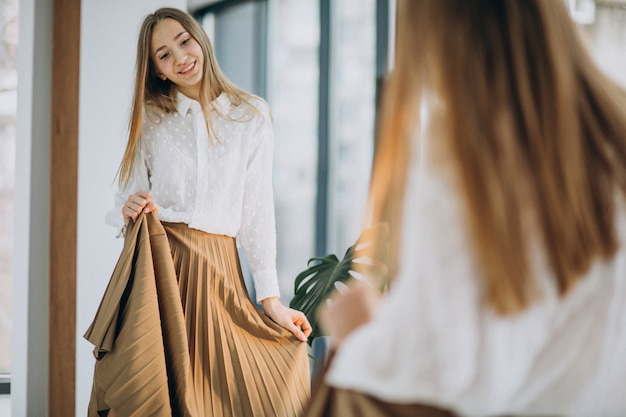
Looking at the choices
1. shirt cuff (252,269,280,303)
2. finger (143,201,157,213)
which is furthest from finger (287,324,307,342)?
finger (143,201,157,213)

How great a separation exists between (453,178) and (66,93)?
2292mm

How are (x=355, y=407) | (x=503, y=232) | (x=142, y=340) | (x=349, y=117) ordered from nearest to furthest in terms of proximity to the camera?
(x=503, y=232), (x=355, y=407), (x=142, y=340), (x=349, y=117)

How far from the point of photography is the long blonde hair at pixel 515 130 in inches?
30.5

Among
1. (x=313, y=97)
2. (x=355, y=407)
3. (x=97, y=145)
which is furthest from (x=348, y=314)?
(x=313, y=97)

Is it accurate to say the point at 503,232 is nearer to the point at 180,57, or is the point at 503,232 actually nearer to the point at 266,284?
the point at 266,284

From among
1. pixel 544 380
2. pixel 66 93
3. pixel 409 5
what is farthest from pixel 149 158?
pixel 544 380

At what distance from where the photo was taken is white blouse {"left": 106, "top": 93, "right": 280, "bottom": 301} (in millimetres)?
1961

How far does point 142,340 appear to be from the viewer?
1797mm

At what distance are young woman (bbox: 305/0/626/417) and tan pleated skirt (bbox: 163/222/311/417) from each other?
1.09m

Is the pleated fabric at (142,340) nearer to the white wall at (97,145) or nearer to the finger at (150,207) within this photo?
the finger at (150,207)

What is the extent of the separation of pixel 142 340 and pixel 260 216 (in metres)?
0.49

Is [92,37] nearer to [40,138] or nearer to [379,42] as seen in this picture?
[40,138]

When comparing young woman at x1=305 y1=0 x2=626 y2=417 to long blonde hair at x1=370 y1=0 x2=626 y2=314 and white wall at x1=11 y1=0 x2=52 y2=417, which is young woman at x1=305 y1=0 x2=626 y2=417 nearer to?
long blonde hair at x1=370 y1=0 x2=626 y2=314

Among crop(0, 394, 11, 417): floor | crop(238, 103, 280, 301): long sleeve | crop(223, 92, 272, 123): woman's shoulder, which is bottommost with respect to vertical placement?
crop(0, 394, 11, 417): floor
